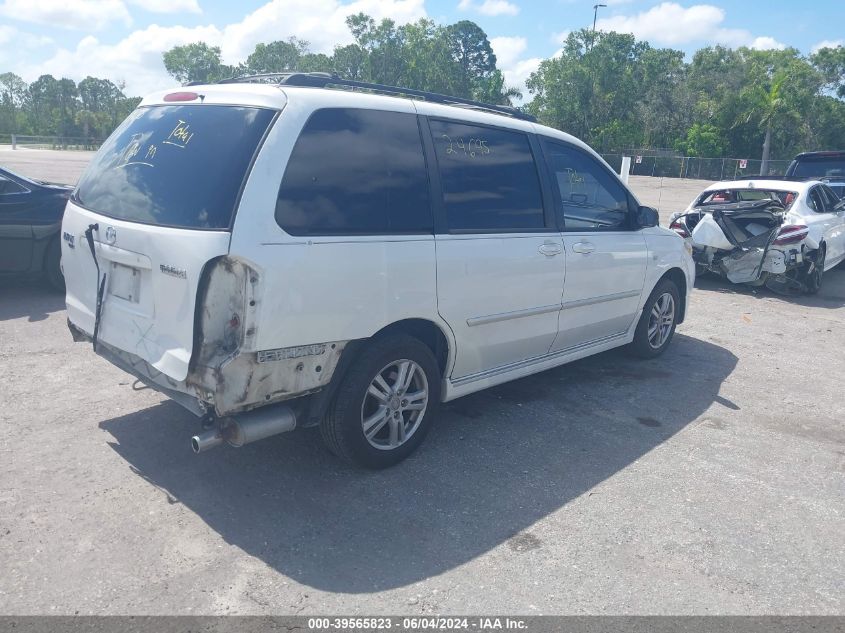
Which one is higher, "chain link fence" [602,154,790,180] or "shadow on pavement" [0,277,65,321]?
"chain link fence" [602,154,790,180]

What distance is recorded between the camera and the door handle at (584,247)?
16.4ft

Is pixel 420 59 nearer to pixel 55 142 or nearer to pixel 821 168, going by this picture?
pixel 55 142

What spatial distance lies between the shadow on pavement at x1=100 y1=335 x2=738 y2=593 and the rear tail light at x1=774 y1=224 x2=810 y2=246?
491 cm

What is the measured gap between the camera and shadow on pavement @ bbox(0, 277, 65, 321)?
709cm

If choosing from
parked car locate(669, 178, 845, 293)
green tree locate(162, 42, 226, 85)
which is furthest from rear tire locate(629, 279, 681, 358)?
green tree locate(162, 42, 226, 85)

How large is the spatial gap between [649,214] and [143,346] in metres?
4.26

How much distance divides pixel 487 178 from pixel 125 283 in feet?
7.53

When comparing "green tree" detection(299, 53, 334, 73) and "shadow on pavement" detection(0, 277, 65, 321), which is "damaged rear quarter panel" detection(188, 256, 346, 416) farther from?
"green tree" detection(299, 53, 334, 73)

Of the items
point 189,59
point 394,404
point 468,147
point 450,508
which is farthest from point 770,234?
point 189,59

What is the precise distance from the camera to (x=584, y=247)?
16.7 feet

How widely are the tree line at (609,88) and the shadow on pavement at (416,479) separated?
44730 millimetres

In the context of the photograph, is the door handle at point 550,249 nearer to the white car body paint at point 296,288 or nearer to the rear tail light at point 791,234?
the white car body paint at point 296,288

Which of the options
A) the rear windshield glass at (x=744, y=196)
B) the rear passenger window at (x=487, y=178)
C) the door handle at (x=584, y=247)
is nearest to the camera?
the rear passenger window at (x=487, y=178)

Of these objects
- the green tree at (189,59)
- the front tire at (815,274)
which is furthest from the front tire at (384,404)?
the green tree at (189,59)
